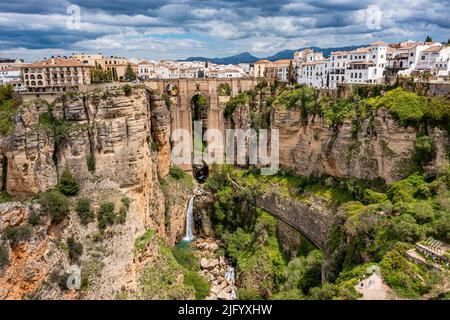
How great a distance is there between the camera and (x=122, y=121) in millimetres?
25109

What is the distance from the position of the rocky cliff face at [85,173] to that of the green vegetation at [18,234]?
0.38m

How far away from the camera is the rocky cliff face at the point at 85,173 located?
761 inches

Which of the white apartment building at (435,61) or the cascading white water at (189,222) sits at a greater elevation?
the white apartment building at (435,61)

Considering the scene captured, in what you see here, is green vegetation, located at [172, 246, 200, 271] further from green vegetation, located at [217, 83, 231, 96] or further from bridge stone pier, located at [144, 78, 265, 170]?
green vegetation, located at [217, 83, 231, 96]

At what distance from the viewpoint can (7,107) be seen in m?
24.5

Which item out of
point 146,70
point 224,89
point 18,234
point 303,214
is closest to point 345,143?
point 303,214

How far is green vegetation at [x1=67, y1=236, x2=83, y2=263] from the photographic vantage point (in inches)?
824

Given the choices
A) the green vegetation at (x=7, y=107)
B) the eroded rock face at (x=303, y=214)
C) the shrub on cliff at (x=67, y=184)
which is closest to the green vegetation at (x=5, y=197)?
the shrub on cliff at (x=67, y=184)

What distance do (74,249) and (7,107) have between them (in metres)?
11.7

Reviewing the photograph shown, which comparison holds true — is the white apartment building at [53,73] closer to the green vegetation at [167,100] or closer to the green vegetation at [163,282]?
the green vegetation at [167,100]

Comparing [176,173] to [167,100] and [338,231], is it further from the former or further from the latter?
[338,231]

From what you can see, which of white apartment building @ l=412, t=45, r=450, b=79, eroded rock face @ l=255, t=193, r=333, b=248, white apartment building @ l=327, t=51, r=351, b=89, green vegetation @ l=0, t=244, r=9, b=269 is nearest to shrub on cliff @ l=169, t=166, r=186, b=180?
eroded rock face @ l=255, t=193, r=333, b=248
